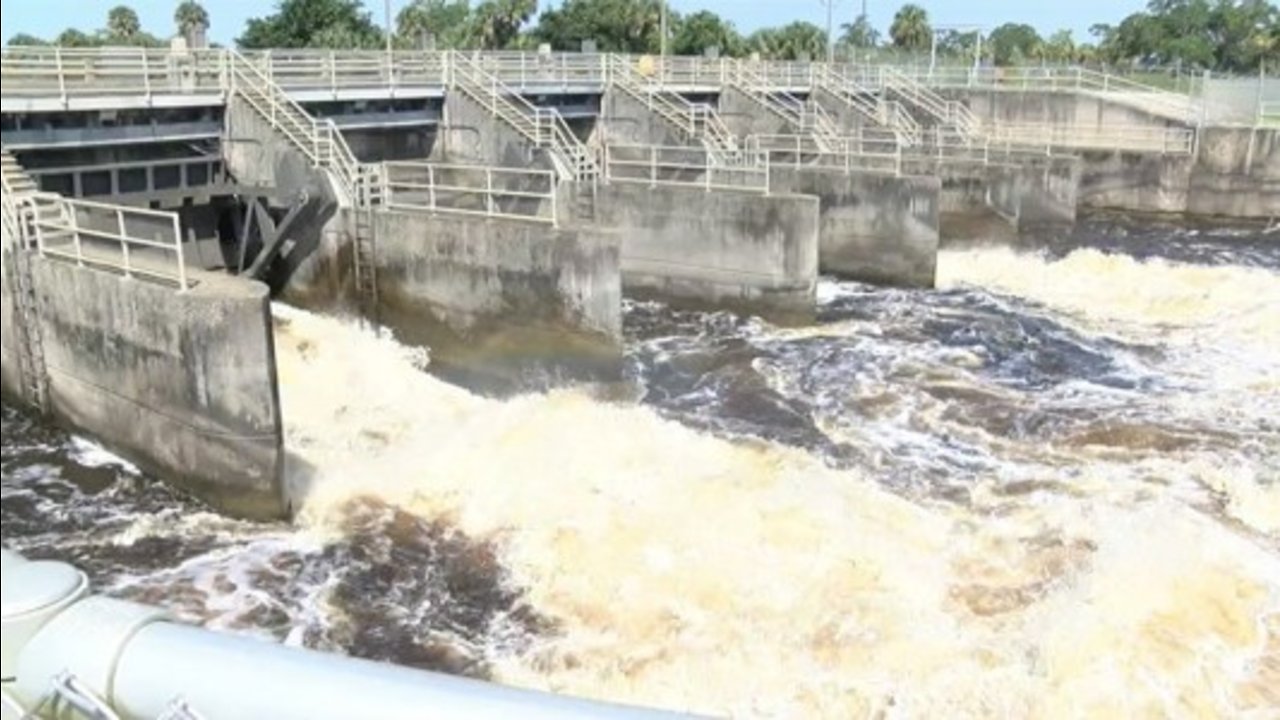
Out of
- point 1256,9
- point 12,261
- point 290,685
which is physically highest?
point 1256,9

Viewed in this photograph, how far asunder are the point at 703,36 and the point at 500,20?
11.9 m

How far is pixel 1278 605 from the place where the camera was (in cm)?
852

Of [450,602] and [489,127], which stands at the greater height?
[489,127]

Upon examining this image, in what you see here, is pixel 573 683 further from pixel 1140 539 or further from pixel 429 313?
pixel 429 313

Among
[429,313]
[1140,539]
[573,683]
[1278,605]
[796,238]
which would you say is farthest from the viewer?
[796,238]

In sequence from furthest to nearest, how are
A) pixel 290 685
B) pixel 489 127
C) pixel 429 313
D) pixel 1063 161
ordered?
pixel 1063 161 → pixel 489 127 → pixel 429 313 → pixel 290 685

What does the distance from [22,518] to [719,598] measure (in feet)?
21.6

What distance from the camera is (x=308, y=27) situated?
51.1 m

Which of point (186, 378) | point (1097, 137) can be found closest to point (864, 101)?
point (1097, 137)

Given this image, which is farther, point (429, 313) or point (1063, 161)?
point (1063, 161)


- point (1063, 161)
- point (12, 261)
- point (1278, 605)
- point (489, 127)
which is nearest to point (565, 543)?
point (1278, 605)

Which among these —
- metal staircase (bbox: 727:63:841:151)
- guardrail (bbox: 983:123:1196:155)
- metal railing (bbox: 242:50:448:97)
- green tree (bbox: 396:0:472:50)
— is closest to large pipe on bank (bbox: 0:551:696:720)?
metal railing (bbox: 242:50:448:97)

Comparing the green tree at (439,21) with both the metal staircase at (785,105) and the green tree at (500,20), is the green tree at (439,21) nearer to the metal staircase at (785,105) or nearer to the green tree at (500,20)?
the green tree at (500,20)

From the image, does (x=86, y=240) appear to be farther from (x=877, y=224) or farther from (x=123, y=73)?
(x=877, y=224)
